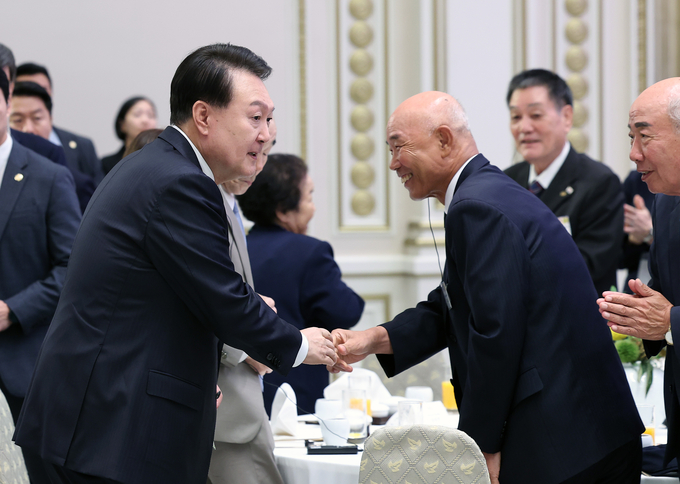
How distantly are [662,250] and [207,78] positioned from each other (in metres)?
1.17

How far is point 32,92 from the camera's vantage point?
3734 millimetres

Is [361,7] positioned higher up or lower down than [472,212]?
higher up

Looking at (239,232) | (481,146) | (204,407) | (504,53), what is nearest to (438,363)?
(239,232)

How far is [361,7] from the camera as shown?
507cm

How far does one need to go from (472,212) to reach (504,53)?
11.8ft

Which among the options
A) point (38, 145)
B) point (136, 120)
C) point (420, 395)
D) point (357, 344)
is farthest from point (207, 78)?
point (136, 120)

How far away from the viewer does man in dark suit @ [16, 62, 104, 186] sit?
4133 mm

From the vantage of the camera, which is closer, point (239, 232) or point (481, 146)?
point (239, 232)

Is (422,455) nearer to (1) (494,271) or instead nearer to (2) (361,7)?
(1) (494,271)

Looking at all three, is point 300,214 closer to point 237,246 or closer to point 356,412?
point 356,412

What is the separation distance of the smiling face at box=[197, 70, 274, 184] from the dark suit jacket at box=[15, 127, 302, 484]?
120 mm

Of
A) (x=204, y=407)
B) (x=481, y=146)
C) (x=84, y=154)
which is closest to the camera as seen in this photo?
(x=204, y=407)

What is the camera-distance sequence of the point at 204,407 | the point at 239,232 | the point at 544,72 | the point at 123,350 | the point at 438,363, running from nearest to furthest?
1. the point at 123,350
2. the point at 204,407
3. the point at 239,232
4. the point at 438,363
5. the point at 544,72

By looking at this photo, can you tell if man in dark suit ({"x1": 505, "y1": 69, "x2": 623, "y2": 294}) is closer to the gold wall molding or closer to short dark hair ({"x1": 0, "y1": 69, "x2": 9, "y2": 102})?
the gold wall molding
